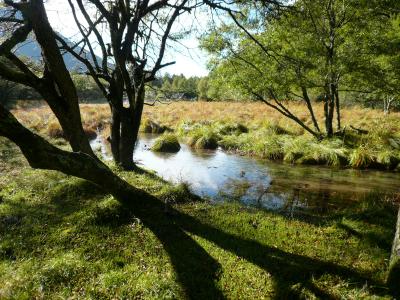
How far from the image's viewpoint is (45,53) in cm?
804

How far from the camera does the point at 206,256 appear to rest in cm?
579

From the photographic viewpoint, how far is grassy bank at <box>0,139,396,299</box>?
497cm

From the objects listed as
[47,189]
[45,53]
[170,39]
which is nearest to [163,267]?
[47,189]

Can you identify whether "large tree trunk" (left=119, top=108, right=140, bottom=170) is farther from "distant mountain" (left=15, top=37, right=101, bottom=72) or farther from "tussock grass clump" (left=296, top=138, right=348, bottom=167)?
"tussock grass clump" (left=296, top=138, right=348, bottom=167)

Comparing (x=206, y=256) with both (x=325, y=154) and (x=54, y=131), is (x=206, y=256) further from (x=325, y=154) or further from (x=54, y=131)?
(x=54, y=131)

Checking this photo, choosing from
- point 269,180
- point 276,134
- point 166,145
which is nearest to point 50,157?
point 269,180

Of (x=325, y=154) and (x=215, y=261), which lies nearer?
(x=215, y=261)

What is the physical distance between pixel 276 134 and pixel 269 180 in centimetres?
848

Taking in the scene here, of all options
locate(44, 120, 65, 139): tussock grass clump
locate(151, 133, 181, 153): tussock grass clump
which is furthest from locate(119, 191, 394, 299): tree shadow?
locate(44, 120, 65, 139): tussock grass clump

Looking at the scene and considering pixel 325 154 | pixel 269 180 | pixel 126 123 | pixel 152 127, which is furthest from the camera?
pixel 152 127

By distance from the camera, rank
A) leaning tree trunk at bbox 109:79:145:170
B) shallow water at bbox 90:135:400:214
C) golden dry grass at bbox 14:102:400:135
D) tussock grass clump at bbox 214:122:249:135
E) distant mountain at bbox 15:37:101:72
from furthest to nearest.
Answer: tussock grass clump at bbox 214:122:249:135, golden dry grass at bbox 14:102:400:135, leaning tree trunk at bbox 109:79:145:170, shallow water at bbox 90:135:400:214, distant mountain at bbox 15:37:101:72

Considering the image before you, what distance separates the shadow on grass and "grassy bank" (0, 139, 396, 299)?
0.02m

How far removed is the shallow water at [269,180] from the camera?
1033 cm

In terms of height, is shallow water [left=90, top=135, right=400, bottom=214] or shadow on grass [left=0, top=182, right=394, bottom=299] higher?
shadow on grass [left=0, top=182, right=394, bottom=299]
